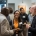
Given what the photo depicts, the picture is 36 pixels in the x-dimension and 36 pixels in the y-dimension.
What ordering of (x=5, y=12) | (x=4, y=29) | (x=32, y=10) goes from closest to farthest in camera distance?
(x=4, y=29) < (x=5, y=12) < (x=32, y=10)

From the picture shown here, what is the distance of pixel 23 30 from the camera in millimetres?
2256

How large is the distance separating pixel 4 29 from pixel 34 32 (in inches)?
27.4

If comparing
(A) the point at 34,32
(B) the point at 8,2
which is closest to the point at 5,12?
(A) the point at 34,32

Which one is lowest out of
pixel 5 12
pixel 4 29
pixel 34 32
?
pixel 34 32

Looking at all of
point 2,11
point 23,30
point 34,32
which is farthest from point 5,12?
point 34,32

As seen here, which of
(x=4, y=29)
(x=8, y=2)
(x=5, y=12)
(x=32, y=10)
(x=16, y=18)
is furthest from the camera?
(x=8, y=2)

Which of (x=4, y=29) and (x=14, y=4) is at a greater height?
(x=14, y=4)

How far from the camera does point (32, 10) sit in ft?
7.53

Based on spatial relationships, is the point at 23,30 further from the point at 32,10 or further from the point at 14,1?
the point at 14,1

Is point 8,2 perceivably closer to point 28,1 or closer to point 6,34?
point 28,1

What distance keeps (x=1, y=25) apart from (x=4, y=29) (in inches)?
3.4

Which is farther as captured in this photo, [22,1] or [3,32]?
[22,1]

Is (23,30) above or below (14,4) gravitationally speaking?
below

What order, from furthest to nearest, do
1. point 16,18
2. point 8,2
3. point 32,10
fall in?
point 8,2
point 16,18
point 32,10
